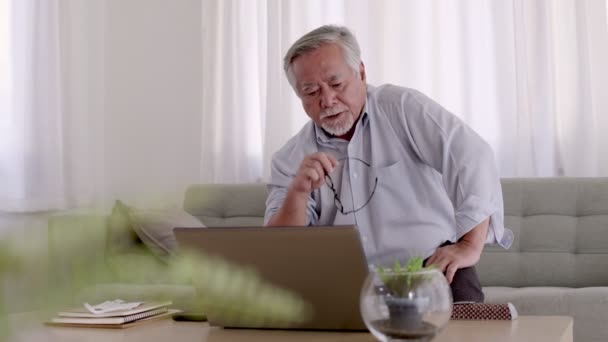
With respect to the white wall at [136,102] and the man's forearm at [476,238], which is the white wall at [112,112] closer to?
the white wall at [136,102]

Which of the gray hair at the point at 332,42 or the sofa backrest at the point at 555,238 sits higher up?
the gray hair at the point at 332,42

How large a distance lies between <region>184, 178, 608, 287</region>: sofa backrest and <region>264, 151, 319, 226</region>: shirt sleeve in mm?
1087

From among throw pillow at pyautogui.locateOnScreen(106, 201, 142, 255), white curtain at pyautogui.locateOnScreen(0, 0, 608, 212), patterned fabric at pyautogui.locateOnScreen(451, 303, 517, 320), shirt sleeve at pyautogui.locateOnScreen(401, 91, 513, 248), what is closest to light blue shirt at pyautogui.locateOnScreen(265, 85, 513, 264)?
shirt sleeve at pyautogui.locateOnScreen(401, 91, 513, 248)

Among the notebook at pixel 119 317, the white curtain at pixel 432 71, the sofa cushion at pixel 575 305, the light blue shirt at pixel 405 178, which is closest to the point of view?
the notebook at pixel 119 317

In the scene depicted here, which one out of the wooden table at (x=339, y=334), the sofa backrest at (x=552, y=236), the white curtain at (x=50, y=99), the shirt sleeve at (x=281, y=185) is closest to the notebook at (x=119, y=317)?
the wooden table at (x=339, y=334)

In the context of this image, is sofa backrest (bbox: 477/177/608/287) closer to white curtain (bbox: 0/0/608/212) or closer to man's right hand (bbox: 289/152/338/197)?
white curtain (bbox: 0/0/608/212)

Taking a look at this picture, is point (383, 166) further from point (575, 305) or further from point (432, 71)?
point (432, 71)

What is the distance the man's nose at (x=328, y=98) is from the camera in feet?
7.08

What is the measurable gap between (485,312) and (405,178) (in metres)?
0.64

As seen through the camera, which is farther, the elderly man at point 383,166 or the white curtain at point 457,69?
the white curtain at point 457,69

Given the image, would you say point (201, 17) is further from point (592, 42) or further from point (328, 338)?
point (328, 338)

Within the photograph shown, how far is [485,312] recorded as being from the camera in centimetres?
155

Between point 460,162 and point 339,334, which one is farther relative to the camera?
point 460,162

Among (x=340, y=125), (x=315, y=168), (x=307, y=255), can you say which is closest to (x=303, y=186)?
(x=315, y=168)
